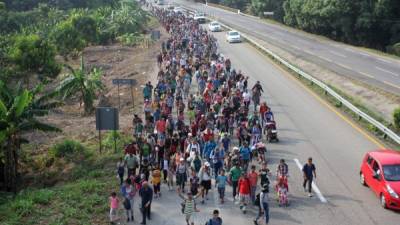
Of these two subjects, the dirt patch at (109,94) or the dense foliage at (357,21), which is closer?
the dirt patch at (109,94)

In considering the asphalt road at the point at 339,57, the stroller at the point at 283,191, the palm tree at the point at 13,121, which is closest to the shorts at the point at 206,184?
the stroller at the point at 283,191

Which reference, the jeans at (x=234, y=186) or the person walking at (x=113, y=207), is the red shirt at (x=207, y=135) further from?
the person walking at (x=113, y=207)

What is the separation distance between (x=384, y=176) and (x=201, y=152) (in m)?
6.53

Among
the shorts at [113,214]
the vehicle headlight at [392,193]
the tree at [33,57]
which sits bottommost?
the shorts at [113,214]

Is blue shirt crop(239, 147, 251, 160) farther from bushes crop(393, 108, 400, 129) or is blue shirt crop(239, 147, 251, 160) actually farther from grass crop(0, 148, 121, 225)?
bushes crop(393, 108, 400, 129)

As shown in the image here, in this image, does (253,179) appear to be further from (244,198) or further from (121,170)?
(121,170)

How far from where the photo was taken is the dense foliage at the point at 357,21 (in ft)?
201

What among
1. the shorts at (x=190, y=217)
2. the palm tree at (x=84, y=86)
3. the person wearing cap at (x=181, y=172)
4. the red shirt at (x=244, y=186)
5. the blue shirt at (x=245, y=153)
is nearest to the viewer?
the shorts at (x=190, y=217)

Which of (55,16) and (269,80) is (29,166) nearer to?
(269,80)

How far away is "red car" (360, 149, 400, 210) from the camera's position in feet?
54.8

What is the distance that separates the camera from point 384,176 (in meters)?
17.4

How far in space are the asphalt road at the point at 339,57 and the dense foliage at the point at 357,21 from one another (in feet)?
8.73

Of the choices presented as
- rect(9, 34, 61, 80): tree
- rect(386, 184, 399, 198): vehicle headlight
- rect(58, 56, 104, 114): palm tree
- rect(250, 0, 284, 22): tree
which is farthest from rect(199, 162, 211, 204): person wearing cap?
rect(250, 0, 284, 22): tree

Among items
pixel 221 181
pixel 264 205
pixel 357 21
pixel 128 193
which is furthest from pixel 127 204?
pixel 357 21
